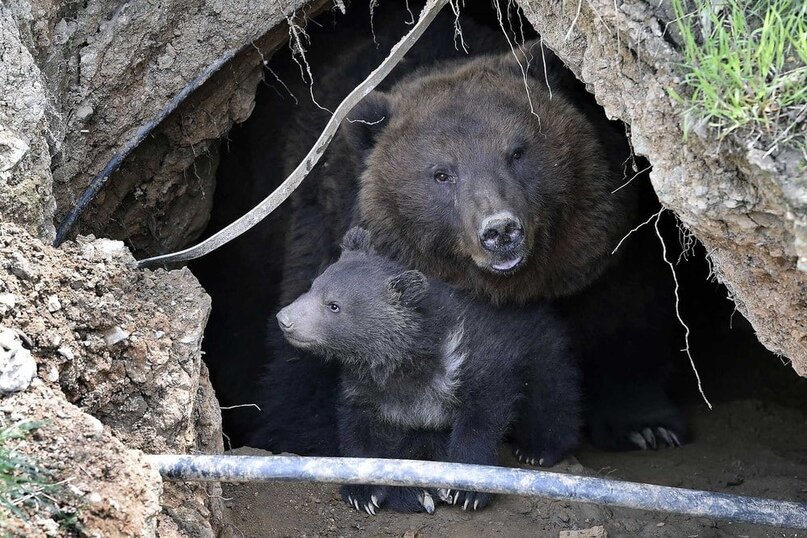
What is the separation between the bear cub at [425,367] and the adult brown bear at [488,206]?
237 millimetres

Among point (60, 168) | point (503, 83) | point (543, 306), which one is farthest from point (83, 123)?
point (543, 306)

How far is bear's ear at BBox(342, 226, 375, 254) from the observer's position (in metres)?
4.88

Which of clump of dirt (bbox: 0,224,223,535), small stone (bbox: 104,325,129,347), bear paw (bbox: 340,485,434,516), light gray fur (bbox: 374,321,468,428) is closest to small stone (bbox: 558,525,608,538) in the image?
bear paw (bbox: 340,485,434,516)

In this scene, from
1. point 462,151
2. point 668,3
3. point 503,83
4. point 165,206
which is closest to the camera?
point 668,3

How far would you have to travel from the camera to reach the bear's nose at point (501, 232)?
4152 mm

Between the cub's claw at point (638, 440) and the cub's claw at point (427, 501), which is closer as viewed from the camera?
the cub's claw at point (427, 501)

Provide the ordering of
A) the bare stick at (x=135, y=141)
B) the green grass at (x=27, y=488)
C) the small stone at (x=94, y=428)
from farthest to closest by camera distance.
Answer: the bare stick at (x=135, y=141), the small stone at (x=94, y=428), the green grass at (x=27, y=488)

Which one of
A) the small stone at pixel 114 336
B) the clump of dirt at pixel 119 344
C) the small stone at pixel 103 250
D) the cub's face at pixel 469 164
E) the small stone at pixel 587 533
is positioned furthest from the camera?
the cub's face at pixel 469 164

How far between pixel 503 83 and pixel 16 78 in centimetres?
251

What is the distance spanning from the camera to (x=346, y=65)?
5.94 meters

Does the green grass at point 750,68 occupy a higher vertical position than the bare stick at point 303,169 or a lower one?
higher

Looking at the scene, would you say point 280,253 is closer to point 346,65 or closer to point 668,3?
point 346,65

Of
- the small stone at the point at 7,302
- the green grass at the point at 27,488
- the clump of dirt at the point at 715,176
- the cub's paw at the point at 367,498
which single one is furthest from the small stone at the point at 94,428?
the clump of dirt at the point at 715,176

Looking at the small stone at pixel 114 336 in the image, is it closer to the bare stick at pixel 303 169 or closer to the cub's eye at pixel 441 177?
the bare stick at pixel 303 169
